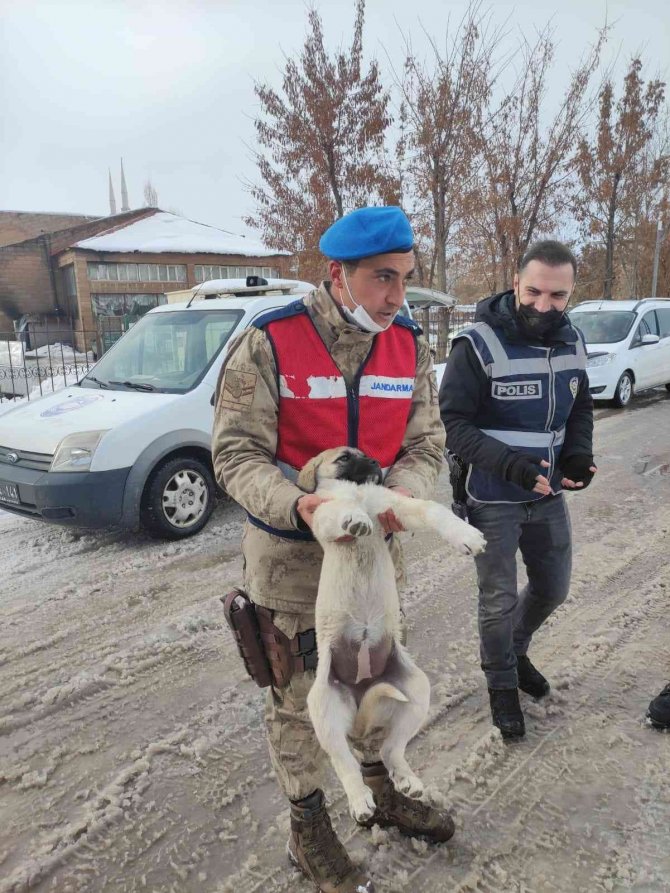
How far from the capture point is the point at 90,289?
2802 centimetres

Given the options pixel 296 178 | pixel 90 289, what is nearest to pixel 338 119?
Result: pixel 296 178

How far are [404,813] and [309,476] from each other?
4.64 feet

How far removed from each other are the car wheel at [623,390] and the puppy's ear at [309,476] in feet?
35.8

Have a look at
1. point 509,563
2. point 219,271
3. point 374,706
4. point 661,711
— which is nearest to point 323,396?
point 374,706

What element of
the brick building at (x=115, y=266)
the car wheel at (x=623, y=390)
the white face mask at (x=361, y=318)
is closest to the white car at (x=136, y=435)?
the white face mask at (x=361, y=318)

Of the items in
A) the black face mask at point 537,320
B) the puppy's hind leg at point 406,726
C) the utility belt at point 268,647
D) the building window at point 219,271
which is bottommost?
the puppy's hind leg at point 406,726

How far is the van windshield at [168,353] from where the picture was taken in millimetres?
5582

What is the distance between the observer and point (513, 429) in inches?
107

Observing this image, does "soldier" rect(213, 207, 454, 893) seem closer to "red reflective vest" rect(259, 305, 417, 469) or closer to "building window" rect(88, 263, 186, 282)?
"red reflective vest" rect(259, 305, 417, 469)

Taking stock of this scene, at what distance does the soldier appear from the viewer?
181 cm

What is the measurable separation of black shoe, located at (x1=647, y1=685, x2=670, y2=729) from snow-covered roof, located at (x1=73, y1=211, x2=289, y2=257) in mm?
25977

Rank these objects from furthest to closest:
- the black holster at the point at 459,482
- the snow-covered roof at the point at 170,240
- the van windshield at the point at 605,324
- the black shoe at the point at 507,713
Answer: the snow-covered roof at the point at 170,240
the van windshield at the point at 605,324
the black holster at the point at 459,482
the black shoe at the point at 507,713

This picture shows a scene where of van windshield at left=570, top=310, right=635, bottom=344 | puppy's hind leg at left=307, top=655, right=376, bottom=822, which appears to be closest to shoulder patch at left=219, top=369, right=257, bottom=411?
puppy's hind leg at left=307, top=655, right=376, bottom=822

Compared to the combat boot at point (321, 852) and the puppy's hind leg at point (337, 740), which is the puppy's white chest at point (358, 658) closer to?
the puppy's hind leg at point (337, 740)
